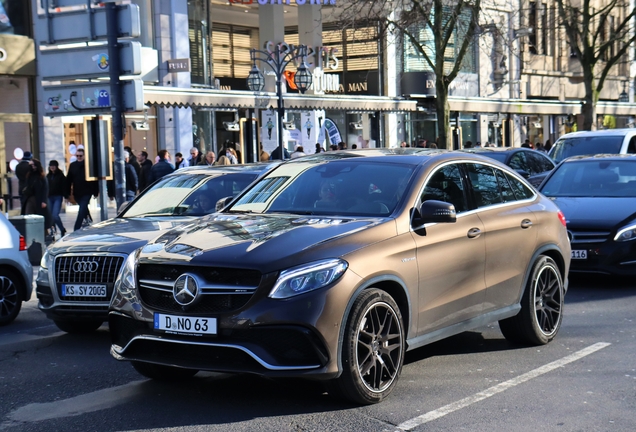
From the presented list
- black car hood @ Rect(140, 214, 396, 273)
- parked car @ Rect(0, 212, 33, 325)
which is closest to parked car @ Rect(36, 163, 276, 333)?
parked car @ Rect(0, 212, 33, 325)

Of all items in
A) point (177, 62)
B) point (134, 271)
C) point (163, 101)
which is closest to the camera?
point (134, 271)

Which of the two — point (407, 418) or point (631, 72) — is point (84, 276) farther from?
point (631, 72)

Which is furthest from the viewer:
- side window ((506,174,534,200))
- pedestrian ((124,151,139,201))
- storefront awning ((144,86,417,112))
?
storefront awning ((144,86,417,112))

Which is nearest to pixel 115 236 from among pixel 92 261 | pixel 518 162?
pixel 92 261

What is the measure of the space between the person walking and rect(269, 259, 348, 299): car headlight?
544 inches

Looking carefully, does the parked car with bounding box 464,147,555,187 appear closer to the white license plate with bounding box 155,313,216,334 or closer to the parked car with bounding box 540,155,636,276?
the parked car with bounding box 540,155,636,276

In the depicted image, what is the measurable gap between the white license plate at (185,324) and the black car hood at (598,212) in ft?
22.3

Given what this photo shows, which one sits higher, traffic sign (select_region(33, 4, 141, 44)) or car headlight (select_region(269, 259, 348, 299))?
traffic sign (select_region(33, 4, 141, 44))

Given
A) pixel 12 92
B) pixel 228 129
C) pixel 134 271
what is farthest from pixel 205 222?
pixel 228 129

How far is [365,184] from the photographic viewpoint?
6918 millimetres

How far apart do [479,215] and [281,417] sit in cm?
242

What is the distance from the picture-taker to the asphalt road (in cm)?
568

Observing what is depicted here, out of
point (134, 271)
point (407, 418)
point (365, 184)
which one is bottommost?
point (407, 418)

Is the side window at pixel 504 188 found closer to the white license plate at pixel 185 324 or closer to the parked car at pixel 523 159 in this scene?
the white license plate at pixel 185 324
